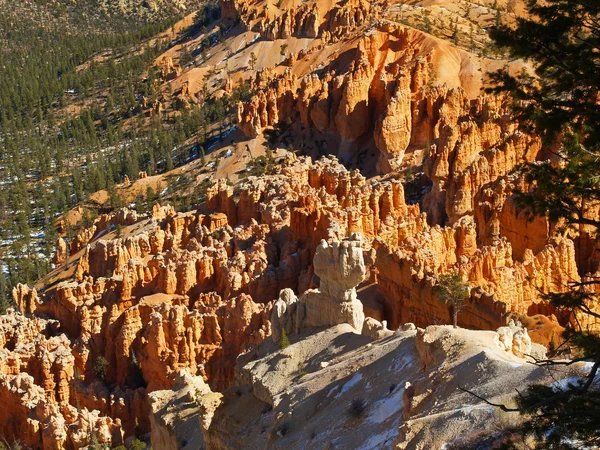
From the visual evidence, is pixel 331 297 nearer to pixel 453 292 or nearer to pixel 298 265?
pixel 453 292

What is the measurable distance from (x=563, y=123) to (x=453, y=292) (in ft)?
61.0

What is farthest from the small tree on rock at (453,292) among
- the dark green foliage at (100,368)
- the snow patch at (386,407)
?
the dark green foliage at (100,368)

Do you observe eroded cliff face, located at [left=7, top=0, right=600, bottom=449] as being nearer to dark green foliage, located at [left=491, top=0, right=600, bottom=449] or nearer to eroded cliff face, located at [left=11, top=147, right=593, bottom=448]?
eroded cliff face, located at [left=11, top=147, right=593, bottom=448]

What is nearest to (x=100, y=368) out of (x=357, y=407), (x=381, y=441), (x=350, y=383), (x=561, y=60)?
(x=350, y=383)

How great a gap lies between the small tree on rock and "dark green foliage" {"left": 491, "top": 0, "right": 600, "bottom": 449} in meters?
17.1

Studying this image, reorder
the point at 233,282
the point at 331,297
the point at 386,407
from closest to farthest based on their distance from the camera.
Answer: the point at 386,407
the point at 331,297
the point at 233,282

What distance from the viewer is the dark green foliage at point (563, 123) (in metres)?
9.85

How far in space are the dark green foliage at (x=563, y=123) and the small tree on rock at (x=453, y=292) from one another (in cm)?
1713

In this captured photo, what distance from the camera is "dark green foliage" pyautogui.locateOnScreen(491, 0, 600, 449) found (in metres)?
9.85

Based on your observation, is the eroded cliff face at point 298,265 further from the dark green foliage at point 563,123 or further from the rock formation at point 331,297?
the dark green foliage at point 563,123

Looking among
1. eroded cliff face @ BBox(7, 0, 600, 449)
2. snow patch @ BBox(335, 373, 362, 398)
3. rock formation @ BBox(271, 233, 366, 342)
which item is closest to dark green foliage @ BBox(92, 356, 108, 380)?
eroded cliff face @ BBox(7, 0, 600, 449)

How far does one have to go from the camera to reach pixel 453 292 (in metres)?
28.4

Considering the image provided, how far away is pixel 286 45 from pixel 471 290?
236ft

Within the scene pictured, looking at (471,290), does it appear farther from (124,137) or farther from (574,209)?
(124,137)
